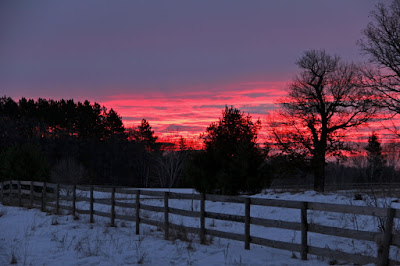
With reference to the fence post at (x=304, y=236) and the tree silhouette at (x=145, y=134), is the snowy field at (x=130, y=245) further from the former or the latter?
the tree silhouette at (x=145, y=134)

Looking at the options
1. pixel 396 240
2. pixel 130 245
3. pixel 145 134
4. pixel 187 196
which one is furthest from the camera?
pixel 145 134

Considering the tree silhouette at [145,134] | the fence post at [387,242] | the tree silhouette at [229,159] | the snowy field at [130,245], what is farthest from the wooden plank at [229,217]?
the tree silhouette at [145,134]

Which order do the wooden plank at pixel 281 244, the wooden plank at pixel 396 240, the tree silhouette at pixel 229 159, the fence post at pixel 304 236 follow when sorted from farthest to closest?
1. the tree silhouette at pixel 229 159
2. the wooden plank at pixel 281 244
3. the fence post at pixel 304 236
4. the wooden plank at pixel 396 240

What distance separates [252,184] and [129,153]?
57.2 metres

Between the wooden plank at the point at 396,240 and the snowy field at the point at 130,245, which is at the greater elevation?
the wooden plank at the point at 396,240

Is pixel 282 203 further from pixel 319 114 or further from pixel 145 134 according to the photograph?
pixel 145 134

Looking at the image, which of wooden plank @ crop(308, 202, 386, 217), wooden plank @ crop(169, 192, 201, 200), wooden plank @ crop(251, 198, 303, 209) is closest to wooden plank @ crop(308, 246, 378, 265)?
wooden plank @ crop(308, 202, 386, 217)

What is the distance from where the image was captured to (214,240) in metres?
11.9

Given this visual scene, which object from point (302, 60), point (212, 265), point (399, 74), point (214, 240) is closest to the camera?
point (212, 265)

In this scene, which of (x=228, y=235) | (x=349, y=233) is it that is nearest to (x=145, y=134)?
(x=228, y=235)

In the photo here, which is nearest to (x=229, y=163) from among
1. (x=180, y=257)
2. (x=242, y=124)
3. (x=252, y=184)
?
(x=252, y=184)

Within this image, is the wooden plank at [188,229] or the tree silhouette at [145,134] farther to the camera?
the tree silhouette at [145,134]

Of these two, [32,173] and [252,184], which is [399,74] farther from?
[32,173]

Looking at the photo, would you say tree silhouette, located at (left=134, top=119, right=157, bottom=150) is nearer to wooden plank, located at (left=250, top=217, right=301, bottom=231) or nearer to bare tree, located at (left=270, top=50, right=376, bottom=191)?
bare tree, located at (left=270, top=50, right=376, bottom=191)
